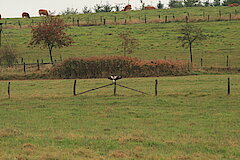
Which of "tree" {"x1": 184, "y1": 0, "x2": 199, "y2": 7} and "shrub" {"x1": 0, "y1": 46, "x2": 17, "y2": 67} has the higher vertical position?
"tree" {"x1": 184, "y1": 0, "x2": 199, "y2": 7}

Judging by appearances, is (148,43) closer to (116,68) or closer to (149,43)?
(149,43)

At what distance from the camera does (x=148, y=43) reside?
6819cm

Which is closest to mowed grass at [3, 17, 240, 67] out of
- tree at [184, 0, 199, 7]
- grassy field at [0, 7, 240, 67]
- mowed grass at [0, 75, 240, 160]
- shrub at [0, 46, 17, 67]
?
grassy field at [0, 7, 240, 67]

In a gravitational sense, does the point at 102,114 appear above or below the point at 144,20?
below

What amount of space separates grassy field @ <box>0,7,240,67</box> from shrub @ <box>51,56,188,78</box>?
616 cm

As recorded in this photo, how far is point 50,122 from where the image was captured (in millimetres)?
20938

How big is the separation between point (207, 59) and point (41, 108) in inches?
1311

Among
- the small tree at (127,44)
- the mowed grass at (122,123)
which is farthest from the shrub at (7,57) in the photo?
the mowed grass at (122,123)

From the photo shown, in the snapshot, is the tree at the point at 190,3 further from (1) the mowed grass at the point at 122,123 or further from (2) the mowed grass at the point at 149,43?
(1) the mowed grass at the point at 122,123

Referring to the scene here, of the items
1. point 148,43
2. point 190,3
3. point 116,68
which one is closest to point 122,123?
point 116,68

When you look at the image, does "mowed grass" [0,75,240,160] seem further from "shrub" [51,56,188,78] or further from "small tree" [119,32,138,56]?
"small tree" [119,32,138,56]

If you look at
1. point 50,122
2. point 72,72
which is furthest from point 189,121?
point 72,72

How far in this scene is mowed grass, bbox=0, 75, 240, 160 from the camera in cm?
1420

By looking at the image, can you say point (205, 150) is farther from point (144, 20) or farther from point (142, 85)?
point (144, 20)
